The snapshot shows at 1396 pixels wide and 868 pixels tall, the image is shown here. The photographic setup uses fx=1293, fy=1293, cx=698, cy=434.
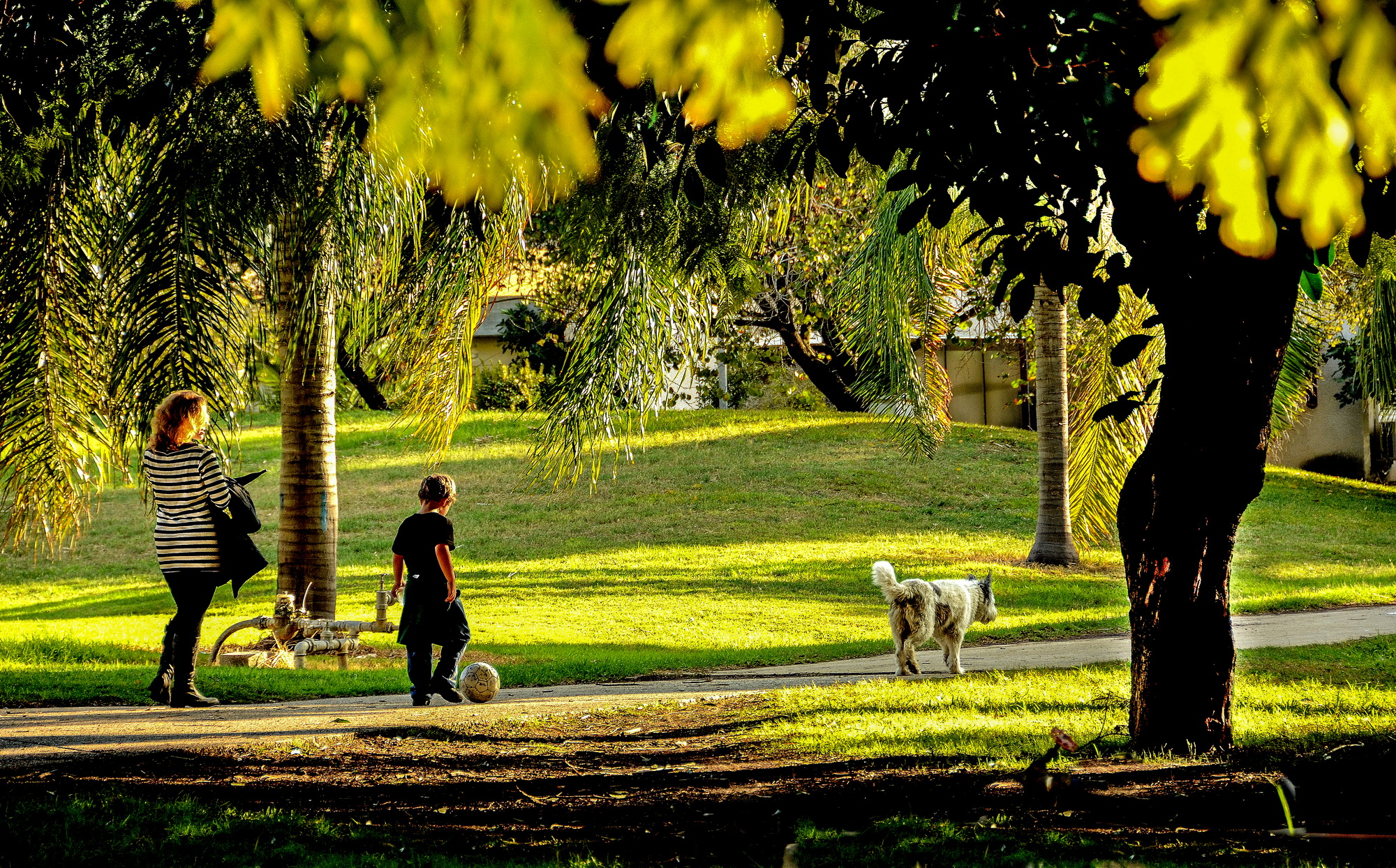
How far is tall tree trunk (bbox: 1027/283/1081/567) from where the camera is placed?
675 inches

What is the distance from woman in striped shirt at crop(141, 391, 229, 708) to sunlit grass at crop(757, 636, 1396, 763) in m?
3.37

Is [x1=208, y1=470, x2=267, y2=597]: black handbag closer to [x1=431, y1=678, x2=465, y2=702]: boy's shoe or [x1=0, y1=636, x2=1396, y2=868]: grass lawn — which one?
[x1=0, y1=636, x2=1396, y2=868]: grass lawn

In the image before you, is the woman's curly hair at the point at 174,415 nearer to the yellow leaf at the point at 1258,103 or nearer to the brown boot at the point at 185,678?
the brown boot at the point at 185,678

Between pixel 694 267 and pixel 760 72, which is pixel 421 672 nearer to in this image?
pixel 694 267

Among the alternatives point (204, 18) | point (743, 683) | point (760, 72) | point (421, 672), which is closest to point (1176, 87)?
point (760, 72)

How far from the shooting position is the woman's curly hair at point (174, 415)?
726 cm

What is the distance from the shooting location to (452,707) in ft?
27.7

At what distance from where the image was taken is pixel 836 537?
21188 mm

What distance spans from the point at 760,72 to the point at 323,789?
4.98 metres

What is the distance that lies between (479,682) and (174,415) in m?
2.66

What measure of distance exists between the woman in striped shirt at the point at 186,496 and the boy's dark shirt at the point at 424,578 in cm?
115

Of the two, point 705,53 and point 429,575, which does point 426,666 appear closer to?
point 429,575

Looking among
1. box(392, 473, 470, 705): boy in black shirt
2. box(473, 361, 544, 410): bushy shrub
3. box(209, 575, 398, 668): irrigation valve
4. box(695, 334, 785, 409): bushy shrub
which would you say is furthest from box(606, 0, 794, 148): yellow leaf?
box(473, 361, 544, 410): bushy shrub

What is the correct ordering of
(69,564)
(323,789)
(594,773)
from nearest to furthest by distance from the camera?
1. (323,789)
2. (594,773)
3. (69,564)
